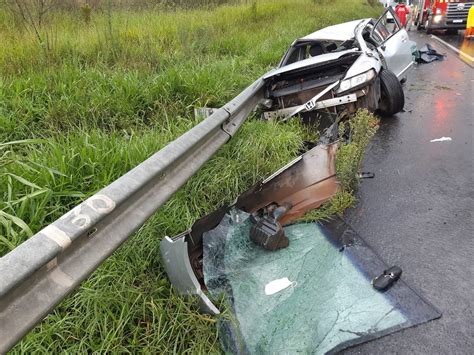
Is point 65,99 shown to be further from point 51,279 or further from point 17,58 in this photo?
point 51,279

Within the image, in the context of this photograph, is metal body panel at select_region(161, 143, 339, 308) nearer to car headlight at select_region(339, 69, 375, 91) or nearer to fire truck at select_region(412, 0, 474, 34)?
car headlight at select_region(339, 69, 375, 91)

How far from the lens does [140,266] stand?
2375 mm

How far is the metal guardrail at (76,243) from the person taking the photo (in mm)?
1316

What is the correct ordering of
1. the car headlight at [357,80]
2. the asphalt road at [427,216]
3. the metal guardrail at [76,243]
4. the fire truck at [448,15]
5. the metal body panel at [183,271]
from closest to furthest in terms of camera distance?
the metal guardrail at [76,243] → the asphalt road at [427,216] → the metal body panel at [183,271] → the car headlight at [357,80] → the fire truck at [448,15]

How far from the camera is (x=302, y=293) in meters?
2.29

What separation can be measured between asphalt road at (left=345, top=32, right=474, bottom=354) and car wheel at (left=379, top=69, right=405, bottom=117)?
207 millimetres

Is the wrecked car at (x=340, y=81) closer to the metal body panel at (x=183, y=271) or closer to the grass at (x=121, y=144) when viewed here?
the grass at (x=121, y=144)

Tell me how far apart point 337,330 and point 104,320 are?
3.89 feet

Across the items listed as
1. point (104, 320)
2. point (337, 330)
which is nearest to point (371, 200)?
point (337, 330)

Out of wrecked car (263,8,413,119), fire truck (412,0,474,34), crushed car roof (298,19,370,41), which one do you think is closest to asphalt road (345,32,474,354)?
wrecked car (263,8,413,119)

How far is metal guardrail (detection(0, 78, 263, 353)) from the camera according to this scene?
132 centimetres

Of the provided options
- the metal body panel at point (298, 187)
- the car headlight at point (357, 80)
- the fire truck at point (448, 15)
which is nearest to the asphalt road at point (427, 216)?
the metal body panel at point (298, 187)

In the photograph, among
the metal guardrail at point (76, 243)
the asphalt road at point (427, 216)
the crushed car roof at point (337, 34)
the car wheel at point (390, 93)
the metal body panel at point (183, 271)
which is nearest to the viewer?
the metal guardrail at point (76, 243)

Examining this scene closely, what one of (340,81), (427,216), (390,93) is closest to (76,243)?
(427,216)
